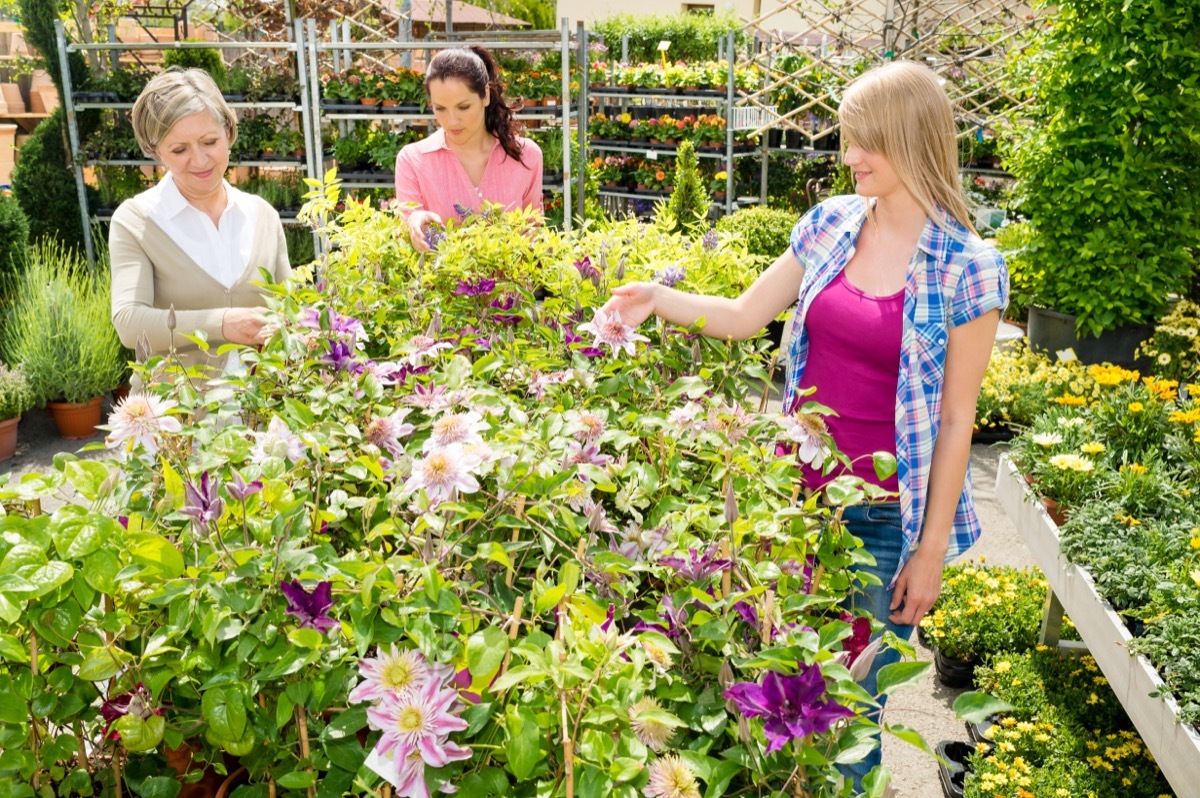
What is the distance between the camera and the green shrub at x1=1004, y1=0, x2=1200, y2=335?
5148mm

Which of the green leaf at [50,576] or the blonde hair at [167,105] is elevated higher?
the blonde hair at [167,105]

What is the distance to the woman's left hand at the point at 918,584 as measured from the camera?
193 cm

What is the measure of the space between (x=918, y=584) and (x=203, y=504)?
1.38 metres

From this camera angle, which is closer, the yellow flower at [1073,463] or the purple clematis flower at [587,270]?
the purple clematis flower at [587,270]

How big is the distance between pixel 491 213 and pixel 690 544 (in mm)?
1428

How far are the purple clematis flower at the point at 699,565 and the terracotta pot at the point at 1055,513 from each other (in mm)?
2203

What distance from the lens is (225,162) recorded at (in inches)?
99.3

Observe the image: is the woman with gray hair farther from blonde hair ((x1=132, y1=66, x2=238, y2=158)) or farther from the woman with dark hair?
the woman with dark hair

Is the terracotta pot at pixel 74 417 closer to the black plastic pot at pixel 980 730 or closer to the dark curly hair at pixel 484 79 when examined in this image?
the dark curly hair at pixel 484 79

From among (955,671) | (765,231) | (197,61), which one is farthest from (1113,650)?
(197,61)

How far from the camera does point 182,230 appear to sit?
2.49 m

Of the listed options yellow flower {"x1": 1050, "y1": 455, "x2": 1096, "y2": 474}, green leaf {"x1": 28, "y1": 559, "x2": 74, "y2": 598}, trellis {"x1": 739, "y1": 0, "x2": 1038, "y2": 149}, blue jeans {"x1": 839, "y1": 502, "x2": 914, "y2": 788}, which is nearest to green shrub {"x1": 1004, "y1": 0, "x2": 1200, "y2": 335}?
trellis {"x1": 739, "y1": 0, "x2": 1038, "y2": 149}

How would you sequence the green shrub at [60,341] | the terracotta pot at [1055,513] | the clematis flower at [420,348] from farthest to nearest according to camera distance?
the green shrub at [60,341]
the terracotta pot at [1055,513]
the clematis flower at [420,348]

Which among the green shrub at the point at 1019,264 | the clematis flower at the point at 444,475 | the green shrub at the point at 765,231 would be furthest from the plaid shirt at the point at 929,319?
the green shrub at the point at 765,231
